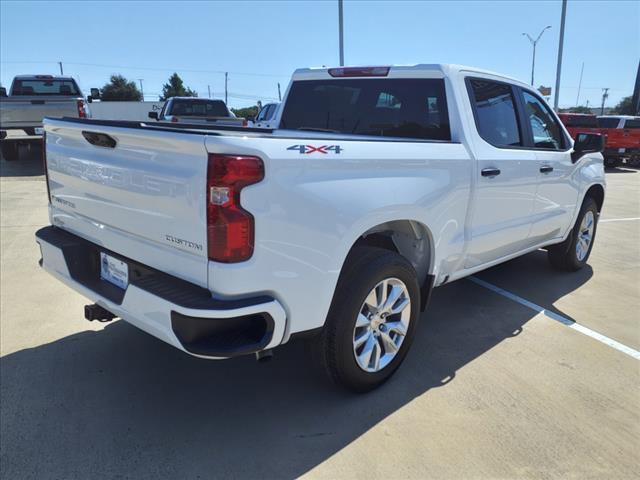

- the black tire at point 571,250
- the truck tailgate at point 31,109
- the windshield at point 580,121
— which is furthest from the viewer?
the windshield at point 580,121

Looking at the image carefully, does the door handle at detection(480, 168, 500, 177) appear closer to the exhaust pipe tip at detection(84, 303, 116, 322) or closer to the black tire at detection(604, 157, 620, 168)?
the exhaust pipe tip at detection(84, 303, 116, 322)

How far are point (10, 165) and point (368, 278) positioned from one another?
14207mm

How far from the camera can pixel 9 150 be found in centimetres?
1414

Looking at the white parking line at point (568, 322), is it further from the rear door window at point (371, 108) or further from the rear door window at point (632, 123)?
the rear door window at point (632, 123)

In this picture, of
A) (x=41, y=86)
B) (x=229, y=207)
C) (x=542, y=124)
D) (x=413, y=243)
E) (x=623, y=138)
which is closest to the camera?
(x=229, y=207)

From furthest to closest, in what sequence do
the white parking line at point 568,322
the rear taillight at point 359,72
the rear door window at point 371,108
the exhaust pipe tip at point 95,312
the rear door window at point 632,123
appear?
the rear door window at point 632,123
the rear taillight at point 359,72
the white parking line at point 568,322
the rear door window at point 371,108
the exhaust pipe tip at point 95,312

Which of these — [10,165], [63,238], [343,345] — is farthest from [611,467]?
[10,165]

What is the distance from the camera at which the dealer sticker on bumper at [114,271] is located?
8.71 feet

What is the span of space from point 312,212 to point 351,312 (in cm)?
66

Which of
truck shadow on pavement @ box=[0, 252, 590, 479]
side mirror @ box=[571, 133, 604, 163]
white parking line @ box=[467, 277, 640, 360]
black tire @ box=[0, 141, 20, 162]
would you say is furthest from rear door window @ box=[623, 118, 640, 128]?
black tire @ box=[0, 141, 20, 162]

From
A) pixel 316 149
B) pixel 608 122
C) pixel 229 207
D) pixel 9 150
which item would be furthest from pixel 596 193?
pixel 608 122

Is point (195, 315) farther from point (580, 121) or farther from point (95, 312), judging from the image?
point (580, 121)

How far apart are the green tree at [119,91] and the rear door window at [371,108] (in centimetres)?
7947

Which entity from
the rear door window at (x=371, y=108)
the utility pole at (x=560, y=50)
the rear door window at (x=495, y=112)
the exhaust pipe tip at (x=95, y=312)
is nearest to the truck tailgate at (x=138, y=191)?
the exhaust pipe tip at (x=95, y=312)
